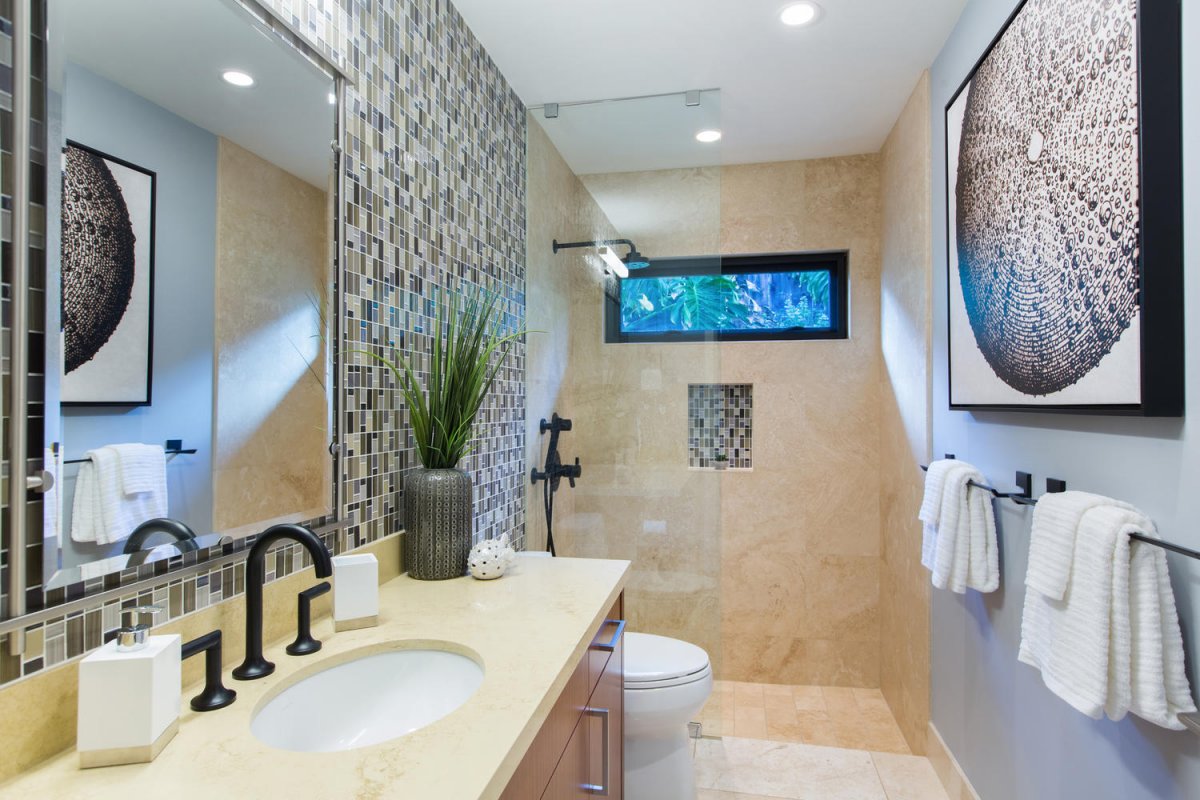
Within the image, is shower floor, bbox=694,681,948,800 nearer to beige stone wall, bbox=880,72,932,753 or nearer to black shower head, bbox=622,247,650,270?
beige stone wall, bbox=880,72,932,753

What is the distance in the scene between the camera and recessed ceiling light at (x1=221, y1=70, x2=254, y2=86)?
1.07 m

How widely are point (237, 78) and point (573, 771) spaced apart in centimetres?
133

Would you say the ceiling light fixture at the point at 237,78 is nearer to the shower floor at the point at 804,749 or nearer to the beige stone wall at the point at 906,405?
the beige stone wall at the point at 906,405

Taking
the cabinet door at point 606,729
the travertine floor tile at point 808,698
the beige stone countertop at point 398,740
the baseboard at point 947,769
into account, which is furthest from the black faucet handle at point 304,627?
the travertine floor tile at point 808,698

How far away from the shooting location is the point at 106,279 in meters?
0.85

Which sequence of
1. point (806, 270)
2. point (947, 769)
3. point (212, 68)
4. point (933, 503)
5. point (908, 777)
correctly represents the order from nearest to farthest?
1. point (212, 68)
2. point (933, 503)
3. point (947, 769)
4. point (908, 777)
5. point (806, 270)

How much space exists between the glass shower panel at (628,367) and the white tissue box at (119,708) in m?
1.74

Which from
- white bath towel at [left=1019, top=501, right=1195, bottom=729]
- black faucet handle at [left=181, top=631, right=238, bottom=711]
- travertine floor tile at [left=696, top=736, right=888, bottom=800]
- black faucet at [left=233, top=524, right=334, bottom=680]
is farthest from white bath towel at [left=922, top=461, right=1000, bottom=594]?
black faucet handle at [left=181, top=631, right=238, bottom=711]

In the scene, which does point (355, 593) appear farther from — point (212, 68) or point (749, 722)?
point (749, 722)

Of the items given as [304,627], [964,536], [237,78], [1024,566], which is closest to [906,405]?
[964,536]

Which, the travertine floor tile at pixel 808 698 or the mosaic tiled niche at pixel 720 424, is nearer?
the mosaic tiled niche at pixel 720 424

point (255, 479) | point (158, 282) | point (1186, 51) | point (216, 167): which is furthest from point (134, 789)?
point (1186, 51)

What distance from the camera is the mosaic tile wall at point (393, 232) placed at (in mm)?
1163

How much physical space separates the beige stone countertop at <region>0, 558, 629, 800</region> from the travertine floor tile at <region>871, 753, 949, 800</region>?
5.24 ft
